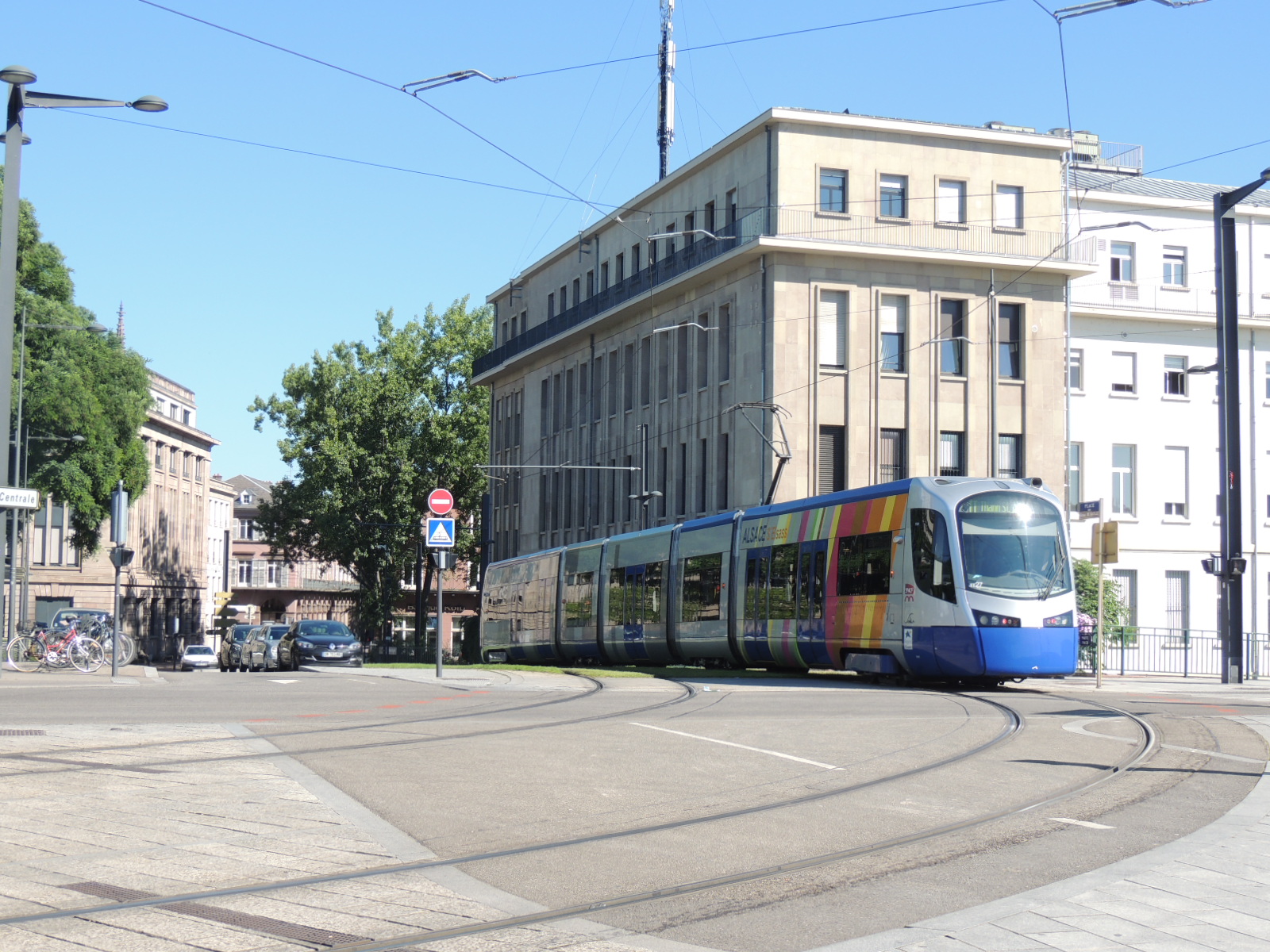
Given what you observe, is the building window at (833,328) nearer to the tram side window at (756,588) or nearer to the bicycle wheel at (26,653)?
the tram side window at (756,588)

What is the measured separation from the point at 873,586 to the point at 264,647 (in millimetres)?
21544

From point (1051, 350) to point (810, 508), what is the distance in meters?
23.7

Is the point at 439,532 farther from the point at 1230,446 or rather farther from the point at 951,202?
the point at 951,202

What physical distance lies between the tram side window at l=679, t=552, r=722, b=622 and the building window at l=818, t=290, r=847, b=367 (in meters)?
15.7

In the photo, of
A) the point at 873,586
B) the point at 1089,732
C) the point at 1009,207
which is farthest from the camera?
the point at 1009,207

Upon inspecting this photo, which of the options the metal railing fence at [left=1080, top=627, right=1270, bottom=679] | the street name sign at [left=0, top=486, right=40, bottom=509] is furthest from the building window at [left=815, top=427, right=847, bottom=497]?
the street name sign at [left=0, top=486, right=40, bottom=509]

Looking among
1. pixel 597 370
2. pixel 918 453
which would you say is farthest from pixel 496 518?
pixel 918 453

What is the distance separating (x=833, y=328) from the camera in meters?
47.2

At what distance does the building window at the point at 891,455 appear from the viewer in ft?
154

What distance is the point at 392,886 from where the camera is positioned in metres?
7.03

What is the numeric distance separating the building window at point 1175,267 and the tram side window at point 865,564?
3238 centimetres

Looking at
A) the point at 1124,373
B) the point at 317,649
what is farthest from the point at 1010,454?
the point at 317,649

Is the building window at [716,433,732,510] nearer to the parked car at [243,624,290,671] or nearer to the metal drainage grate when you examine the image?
the parked car at [243,624,290,671]

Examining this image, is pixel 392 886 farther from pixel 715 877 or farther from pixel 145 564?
pixel 145 564
